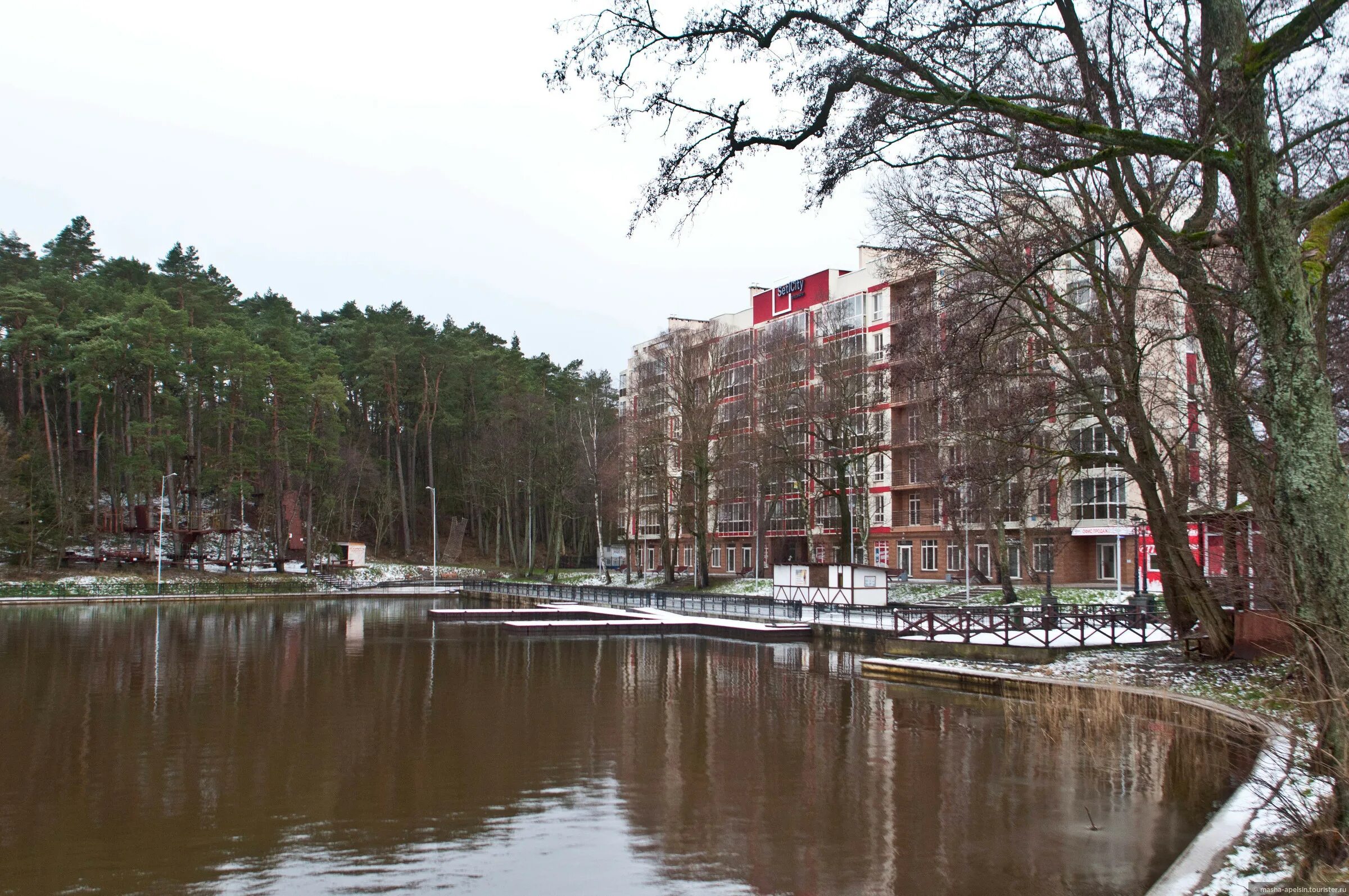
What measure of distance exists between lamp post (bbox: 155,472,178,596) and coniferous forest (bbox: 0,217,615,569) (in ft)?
1.49

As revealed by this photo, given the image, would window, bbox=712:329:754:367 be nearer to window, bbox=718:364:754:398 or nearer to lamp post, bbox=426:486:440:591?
window, bbox=718:364:754:398

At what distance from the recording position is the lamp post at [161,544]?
175 feet

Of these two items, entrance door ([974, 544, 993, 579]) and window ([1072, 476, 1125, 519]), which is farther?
entrance door ([974, 544, 993, 579])

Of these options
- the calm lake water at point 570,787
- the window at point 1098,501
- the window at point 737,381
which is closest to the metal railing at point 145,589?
the window at point 737,381

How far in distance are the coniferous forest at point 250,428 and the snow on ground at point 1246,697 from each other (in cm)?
4269

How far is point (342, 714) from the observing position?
17.7 meters

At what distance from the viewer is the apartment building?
4322cm

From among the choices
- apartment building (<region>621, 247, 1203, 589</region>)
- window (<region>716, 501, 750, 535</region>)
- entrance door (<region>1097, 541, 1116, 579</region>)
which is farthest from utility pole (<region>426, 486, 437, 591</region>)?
entrance door (<region>1097, 541, 1116, 579</region>)

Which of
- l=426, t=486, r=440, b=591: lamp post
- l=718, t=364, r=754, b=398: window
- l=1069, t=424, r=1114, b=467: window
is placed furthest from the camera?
l=426, t=486, r=440, b=591: lamp post

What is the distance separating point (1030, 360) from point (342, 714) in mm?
15493

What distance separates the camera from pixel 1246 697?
1603 centimetres

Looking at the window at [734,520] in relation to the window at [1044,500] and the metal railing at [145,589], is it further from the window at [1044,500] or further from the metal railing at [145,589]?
the window at [1044,500]

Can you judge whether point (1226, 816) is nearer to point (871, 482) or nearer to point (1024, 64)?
point (1024, 64)

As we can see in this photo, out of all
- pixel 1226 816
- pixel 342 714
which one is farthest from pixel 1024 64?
pixel 342 714
